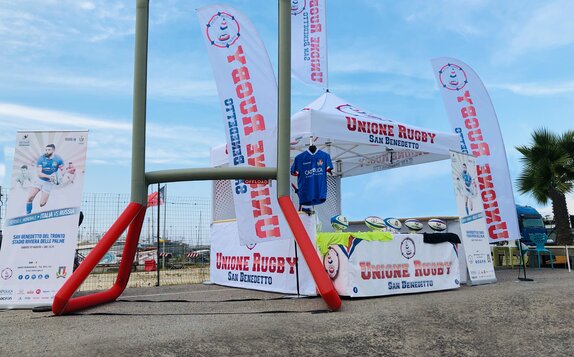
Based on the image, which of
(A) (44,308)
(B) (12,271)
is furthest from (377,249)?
(B) (12,271)

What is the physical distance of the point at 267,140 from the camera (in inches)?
269

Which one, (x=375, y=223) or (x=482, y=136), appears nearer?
(x=375, y=223)

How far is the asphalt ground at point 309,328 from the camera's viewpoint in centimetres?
408

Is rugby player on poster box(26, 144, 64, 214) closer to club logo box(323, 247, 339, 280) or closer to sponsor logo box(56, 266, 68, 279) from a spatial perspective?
sponsor logo box(56, 266, 68, 279)

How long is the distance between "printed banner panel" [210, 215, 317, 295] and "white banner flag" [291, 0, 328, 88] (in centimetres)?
379

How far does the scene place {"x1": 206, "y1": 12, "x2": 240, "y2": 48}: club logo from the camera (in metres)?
7.06

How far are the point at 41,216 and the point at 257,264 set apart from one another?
353cm

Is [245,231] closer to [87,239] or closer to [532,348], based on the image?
[532,348]

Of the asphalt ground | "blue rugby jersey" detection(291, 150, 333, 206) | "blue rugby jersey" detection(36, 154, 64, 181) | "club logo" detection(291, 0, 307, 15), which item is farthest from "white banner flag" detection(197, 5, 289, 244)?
"club logo" detection(291, 0, 307, 15)

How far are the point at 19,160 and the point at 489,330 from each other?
260 inches

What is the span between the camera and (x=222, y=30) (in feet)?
23.3

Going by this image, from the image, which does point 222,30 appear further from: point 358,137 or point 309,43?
point 309,43

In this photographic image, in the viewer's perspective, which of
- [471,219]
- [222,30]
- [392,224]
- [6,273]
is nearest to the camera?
[6,273]

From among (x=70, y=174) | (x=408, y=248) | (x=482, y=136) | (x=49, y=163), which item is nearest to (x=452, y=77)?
(x=482, y=136)
